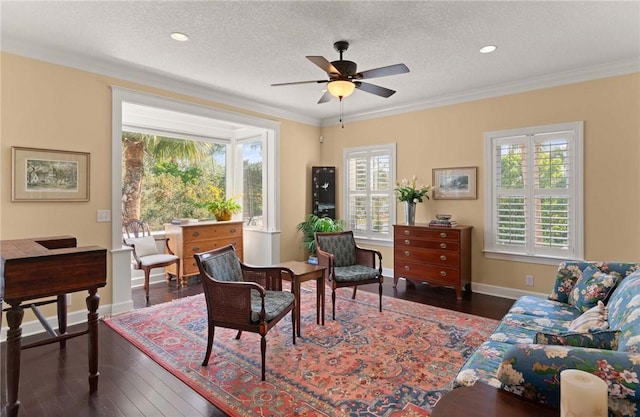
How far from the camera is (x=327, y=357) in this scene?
2.97m

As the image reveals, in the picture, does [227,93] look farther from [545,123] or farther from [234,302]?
[545,123]

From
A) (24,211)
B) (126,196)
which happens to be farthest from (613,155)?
(126,196)

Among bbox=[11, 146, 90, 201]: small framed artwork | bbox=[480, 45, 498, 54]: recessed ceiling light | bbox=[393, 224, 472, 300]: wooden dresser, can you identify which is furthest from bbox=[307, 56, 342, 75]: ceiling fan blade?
bbox=[11, 146, 90, 201]: small framed artwork

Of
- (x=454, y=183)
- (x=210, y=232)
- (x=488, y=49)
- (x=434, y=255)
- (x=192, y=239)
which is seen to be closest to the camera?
(x=488, y=49)

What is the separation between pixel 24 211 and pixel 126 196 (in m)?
2.20

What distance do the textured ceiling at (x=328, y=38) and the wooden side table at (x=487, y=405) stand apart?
2.73 metres

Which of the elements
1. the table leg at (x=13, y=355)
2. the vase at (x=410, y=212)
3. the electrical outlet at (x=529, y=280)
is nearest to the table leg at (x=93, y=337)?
the table leg at (x=13, y=355)

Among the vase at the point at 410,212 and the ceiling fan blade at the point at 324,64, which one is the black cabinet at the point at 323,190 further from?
the ceiling fan blade at the point at 324,64

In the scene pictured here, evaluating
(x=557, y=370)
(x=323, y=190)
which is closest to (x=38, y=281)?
(x=557, y=370)

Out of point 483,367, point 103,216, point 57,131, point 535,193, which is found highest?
point 57,131

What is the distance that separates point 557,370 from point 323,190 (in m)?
5.49

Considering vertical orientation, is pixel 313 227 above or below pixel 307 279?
above

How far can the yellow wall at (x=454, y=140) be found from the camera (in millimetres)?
3477

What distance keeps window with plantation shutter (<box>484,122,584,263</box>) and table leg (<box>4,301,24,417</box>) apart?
5.16 meters
